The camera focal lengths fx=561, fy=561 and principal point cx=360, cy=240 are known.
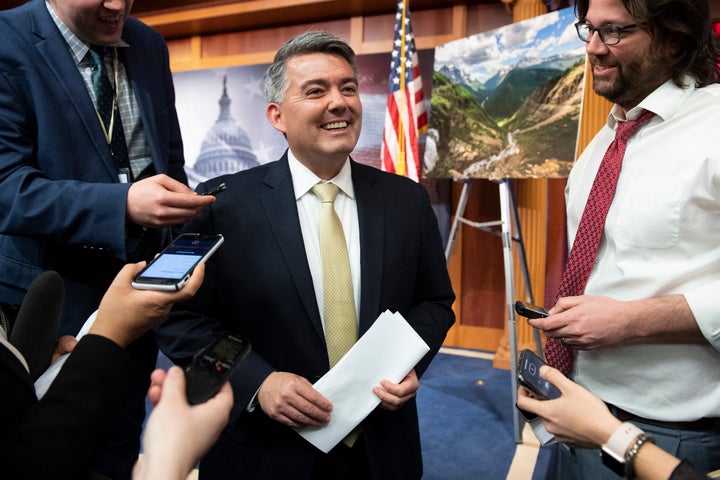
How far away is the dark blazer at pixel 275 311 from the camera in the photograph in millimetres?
1410

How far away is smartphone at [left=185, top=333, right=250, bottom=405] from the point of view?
0.79m

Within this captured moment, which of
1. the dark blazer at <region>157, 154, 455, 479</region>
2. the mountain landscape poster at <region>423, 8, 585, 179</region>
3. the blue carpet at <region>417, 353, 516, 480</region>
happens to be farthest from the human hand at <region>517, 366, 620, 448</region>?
the mountain landscape poster at <region>423, 8, 585, 179</region>

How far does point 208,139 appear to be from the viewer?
529 cm

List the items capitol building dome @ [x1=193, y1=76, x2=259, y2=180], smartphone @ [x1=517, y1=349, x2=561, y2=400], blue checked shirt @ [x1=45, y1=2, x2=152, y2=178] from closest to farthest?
smartphone @ [x1=517, y1=349, x2=561, y2=400], blue checked shirt @ [x1=45, y1=2, x2=152, y2=178], capitol building dome @ [x1=193, y1=76, x2=259, y2=180]

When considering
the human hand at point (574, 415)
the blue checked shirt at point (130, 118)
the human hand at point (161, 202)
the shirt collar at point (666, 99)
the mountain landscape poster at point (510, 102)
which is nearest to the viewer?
the human hand at point (574, 415)

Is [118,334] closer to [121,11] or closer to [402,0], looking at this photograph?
[121,11]

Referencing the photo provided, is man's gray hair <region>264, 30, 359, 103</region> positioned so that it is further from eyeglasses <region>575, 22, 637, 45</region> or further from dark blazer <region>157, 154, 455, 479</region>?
eyeglasses <region>575, 22, 637, 45</region>

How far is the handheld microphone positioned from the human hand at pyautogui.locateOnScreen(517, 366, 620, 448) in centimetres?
89

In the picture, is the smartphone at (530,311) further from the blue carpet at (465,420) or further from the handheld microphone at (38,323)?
the blue carpet at (465,420)

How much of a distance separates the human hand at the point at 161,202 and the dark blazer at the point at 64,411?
43cm

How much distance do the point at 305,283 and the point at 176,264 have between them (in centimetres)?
46

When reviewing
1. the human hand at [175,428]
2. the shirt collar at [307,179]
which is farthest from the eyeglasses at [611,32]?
the human hand at [175,428]

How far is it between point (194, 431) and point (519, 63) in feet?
9.69

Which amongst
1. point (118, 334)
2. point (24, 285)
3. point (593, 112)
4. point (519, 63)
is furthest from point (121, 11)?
point (593, 112)
